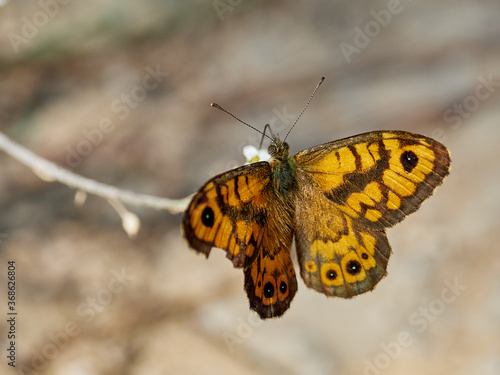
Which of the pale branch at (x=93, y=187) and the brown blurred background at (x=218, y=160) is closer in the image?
the pale branch at (x=93, y=187)

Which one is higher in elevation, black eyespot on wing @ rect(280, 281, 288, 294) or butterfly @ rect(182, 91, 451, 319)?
butterfly @ rect(182, 91, 451, 319)

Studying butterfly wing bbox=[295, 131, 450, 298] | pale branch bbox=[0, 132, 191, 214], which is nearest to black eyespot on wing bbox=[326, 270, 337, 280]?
butterfly wing bbox=[295, 131, 450, 298]

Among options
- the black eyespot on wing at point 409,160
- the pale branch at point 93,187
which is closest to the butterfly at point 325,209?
the black eyespot on wing at point 409,160

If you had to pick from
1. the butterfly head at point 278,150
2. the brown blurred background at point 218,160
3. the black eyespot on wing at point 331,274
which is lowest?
the brown blurred background at point 218,160

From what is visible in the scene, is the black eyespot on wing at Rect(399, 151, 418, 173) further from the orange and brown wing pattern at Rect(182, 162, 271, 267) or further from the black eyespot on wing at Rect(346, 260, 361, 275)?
the orange and brown wing pattern at Rect(182, 162, 271, 267)

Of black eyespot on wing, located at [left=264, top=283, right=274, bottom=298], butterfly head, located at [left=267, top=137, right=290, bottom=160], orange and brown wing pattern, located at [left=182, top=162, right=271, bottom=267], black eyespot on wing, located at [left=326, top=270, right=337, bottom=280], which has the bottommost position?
black eyespot on wing, located at [left=264, top=283, right=274, bottom=298]

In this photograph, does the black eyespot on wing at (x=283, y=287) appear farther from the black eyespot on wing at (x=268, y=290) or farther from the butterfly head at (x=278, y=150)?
the butterfly head at (x=278, y=150)

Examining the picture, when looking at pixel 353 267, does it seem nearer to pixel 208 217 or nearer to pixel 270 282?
pixel 270 282
